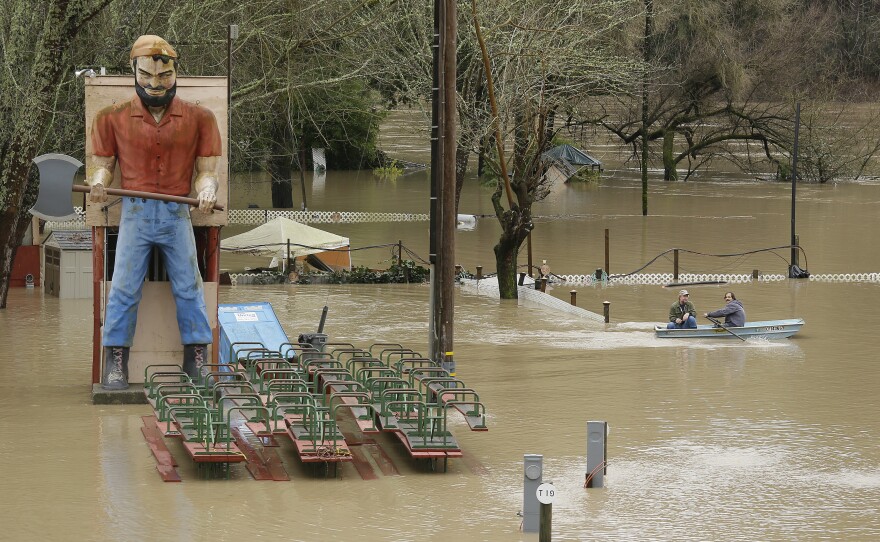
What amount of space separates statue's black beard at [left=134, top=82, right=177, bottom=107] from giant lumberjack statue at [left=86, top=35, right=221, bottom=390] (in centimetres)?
1

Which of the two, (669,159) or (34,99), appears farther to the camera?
(669,159)

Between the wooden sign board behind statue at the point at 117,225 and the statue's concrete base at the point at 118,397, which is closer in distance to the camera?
the statue's concrete base at the point at 118,397

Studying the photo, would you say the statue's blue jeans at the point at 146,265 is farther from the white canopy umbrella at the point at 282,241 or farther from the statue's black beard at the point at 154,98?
the white canopy umbrella at the point at 282,241

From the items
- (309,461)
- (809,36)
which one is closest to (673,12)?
(809,36)

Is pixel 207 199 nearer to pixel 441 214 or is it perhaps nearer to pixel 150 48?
pixel 150 48

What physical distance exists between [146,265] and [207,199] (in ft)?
4.56

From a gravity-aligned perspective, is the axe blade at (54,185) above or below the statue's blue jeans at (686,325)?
above

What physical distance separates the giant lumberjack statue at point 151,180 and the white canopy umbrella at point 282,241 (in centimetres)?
1576

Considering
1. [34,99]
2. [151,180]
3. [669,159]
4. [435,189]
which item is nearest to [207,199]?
[151,180]

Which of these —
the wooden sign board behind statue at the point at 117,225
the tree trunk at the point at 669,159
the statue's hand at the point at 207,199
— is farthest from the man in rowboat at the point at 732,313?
the tree trunk at the point at 669,159

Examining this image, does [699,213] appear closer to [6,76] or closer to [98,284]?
[6,76]

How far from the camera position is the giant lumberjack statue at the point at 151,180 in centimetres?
1886

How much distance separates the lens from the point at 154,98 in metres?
18.7

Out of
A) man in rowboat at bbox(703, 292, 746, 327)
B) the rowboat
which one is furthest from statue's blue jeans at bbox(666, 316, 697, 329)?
man in rowboat at bbox(703, 292, 746, 327)
